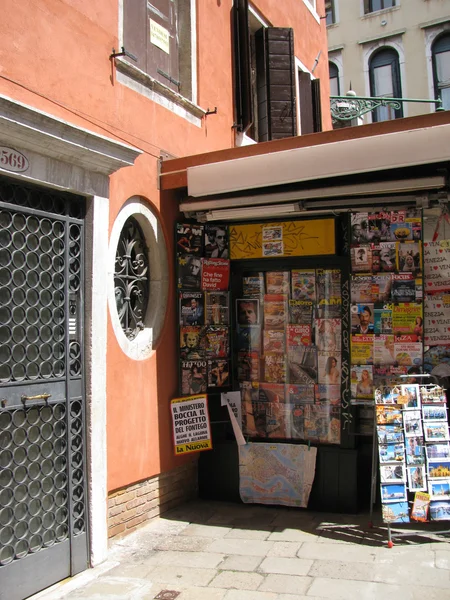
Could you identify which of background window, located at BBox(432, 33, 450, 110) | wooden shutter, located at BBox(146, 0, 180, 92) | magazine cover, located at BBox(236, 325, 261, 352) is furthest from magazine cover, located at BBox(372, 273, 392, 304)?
background window, located at BBox(432, 33, 450, 110)

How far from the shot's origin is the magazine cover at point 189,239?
611cm

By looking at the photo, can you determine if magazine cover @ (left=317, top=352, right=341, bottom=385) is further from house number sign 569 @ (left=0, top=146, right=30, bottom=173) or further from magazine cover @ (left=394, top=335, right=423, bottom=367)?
house number sign 569 @ (left=0, top=146, right=30, bottom=173)

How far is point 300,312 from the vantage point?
6.27 m

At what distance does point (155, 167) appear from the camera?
19.3ft

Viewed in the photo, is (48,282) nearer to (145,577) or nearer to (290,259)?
(145,577)

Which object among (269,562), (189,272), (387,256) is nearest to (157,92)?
(189,272)

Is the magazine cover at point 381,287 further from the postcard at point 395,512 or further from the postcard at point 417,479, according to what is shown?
the postcard at point 395,512

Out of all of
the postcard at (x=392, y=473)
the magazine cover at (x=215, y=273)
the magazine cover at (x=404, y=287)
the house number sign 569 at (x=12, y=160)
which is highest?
the house number sign 569 at (x=12, y=160)

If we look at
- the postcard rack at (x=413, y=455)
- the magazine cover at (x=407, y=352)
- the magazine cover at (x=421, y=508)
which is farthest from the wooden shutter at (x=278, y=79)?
the magazine cover at (x=421, y=508)

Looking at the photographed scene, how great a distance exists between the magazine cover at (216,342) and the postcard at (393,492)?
216 cm

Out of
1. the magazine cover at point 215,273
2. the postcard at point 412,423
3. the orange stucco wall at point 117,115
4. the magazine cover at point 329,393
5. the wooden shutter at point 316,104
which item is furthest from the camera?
the wooden shutter at point 316,104

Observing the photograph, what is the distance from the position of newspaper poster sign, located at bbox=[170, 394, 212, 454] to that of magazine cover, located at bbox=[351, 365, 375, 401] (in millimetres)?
1467

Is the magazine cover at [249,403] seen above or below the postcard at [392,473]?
above

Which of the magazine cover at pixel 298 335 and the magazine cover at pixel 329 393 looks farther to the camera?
the magazine cover at pixel 298 335
